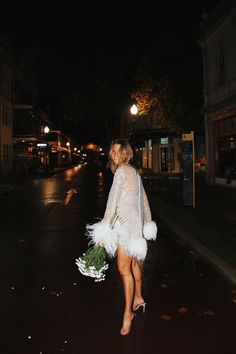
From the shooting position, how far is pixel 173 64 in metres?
27.4

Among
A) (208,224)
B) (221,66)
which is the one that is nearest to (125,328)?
(208,224)

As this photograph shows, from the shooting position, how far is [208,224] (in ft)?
36.0

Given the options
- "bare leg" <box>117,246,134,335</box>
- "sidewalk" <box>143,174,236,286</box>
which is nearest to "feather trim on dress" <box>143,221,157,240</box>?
"bare leg" <box>117,246,134,335</box>

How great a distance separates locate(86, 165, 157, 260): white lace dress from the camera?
176 inches

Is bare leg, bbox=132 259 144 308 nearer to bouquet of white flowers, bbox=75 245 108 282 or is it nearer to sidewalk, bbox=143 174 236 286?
bouquet of white flowers, bbox=75 245 108 282

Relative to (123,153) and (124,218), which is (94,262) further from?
(123,153)

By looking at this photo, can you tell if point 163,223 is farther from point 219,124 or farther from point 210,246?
point 219,124

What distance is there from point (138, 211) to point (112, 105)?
4859 centimetres

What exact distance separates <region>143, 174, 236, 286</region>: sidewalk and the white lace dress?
2.17 m

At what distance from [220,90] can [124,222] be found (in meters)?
18.8

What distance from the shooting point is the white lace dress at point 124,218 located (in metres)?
4.47

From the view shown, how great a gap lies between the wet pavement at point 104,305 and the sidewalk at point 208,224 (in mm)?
241

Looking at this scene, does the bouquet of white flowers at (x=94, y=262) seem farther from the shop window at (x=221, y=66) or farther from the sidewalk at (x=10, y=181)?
the shop window at (x=221, y=66)

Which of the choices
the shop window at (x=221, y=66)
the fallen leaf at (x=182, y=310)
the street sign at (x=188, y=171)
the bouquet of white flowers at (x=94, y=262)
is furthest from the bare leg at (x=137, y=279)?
the shop window at (x=221, y=66)
